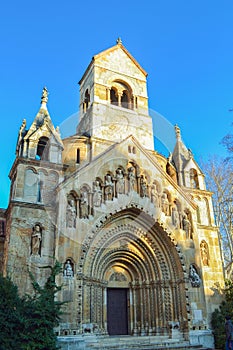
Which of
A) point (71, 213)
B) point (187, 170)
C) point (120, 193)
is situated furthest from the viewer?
point (187, 170)

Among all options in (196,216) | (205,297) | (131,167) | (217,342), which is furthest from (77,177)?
(217,342)

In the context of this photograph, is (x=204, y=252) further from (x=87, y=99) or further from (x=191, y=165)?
(x=87, y=99)

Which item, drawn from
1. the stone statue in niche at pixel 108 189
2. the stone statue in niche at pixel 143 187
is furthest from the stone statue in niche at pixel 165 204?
the stone statue in niche at pixel 108 189

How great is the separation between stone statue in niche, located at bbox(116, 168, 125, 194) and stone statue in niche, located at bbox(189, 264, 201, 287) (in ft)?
17.0

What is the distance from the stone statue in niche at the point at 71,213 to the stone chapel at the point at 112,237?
46mm

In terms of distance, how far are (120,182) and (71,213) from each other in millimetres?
Result: 3119

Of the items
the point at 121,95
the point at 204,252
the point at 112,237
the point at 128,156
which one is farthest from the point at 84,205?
the point at 121,95

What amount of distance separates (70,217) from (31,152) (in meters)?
3.85

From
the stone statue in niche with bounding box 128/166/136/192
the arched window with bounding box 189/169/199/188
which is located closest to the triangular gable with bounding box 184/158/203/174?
the arched window with bounding box 189/169/199/188

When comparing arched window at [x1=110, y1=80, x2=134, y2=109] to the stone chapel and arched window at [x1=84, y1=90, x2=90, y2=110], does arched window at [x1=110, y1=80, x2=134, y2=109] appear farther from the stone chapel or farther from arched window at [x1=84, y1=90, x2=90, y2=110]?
the stone chapel

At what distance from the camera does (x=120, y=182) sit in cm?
1566

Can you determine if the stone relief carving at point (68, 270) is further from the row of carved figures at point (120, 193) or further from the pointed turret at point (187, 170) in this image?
the pointed turret at point (187, 170)

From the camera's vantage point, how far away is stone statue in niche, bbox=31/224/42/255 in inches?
508

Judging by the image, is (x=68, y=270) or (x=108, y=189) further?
(x=108, y=189)
